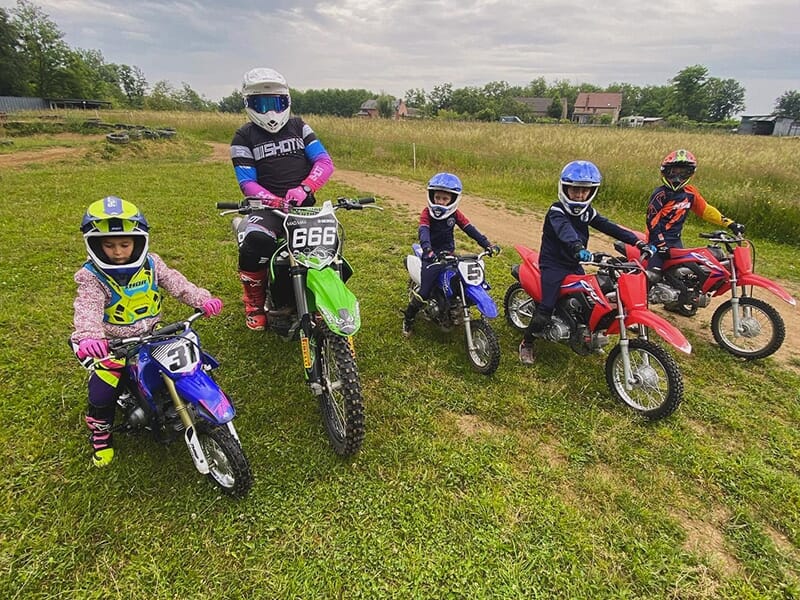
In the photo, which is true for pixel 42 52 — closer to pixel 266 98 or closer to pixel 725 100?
pixel 266 98

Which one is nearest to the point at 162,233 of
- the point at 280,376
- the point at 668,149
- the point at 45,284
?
the point at 45,284

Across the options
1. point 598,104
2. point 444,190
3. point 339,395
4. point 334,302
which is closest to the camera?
point 334,302

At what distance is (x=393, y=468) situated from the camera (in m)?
3.03

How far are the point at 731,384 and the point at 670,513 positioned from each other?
2126 millimetres

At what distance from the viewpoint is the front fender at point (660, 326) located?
3330 mm

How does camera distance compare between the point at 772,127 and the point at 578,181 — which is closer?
the point at 578,181

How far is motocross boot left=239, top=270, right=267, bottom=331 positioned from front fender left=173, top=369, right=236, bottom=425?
1770mm

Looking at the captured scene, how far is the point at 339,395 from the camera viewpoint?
3150mm

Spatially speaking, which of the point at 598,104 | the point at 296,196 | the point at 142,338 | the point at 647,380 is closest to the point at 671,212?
the point at 647,380

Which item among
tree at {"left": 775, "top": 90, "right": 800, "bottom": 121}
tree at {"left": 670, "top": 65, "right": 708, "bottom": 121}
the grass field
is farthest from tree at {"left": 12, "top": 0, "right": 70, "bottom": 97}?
tree at {"left": 775, "top": 90, "right": 800, "bottom": 121}

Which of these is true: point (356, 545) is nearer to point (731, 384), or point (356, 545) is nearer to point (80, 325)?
point (80, 325)

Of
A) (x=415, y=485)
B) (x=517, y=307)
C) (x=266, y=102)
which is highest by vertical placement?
(x=266, y=102)

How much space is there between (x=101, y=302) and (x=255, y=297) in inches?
70.7

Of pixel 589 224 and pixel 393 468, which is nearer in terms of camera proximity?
pixel 393 468
